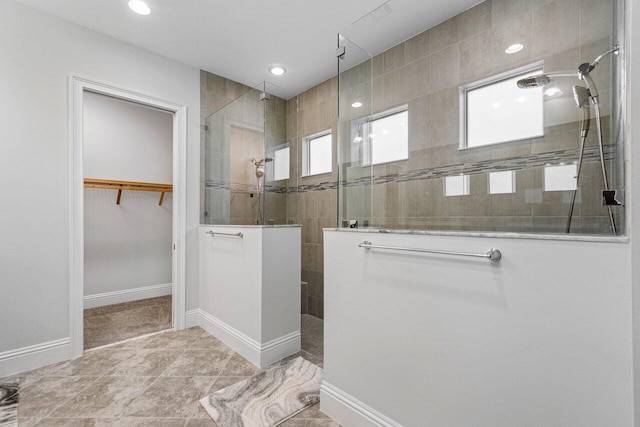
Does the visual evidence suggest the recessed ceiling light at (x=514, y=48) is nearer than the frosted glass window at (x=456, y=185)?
Yes

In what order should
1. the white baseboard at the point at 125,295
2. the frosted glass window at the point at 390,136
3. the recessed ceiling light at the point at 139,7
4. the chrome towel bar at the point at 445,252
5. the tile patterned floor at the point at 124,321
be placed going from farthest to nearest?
the white baseboard at the point at 125,295
the tile patterned floor at the point at 124,321
the recessed ceiling light at the point at 139,7
the frosted glass window at the point at 390,136
the chrome towel bar at the point at 445,252

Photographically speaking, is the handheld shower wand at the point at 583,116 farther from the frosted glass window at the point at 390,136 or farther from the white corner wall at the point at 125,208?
the white corner wall at the point at 125,208

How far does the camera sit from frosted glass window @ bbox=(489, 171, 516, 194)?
1.58m

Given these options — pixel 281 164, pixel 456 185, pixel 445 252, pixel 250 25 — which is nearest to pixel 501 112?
pixel 456 185

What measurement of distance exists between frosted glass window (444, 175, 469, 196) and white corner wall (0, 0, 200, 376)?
2750mm

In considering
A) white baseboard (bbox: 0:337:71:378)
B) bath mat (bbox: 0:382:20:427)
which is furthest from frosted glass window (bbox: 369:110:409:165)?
white baseboard (bbox: 0:337:71:378)

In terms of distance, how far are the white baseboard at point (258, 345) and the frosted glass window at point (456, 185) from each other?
1.57m

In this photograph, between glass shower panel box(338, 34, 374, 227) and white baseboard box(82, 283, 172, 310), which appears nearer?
glass shower panel box(338, 34, 374, 227)

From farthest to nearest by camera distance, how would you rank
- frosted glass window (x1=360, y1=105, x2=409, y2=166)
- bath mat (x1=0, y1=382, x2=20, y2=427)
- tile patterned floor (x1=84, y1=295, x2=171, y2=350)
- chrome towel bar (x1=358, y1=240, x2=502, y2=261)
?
tile patterned floor (x1=84, y1=295, x2=171, y2=350)
frosted glass window (x1=360, y1=105, x2=409, y2=166)
bath mat (x1=0, y1=382, x2=20, y2=427)
chrome towel bar (x1=358, y1=240, x2=502, y2=261)

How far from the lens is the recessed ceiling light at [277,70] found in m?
2.90

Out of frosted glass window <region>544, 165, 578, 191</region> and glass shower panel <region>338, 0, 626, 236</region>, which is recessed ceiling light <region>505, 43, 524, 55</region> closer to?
glass shower panel <region>338, 0, 626, 236</region>

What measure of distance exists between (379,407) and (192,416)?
1.00 m

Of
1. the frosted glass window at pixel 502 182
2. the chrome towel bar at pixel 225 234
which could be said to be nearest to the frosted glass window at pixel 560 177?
the frosted glass window at pixel 502 182

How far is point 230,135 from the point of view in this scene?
2656mm
